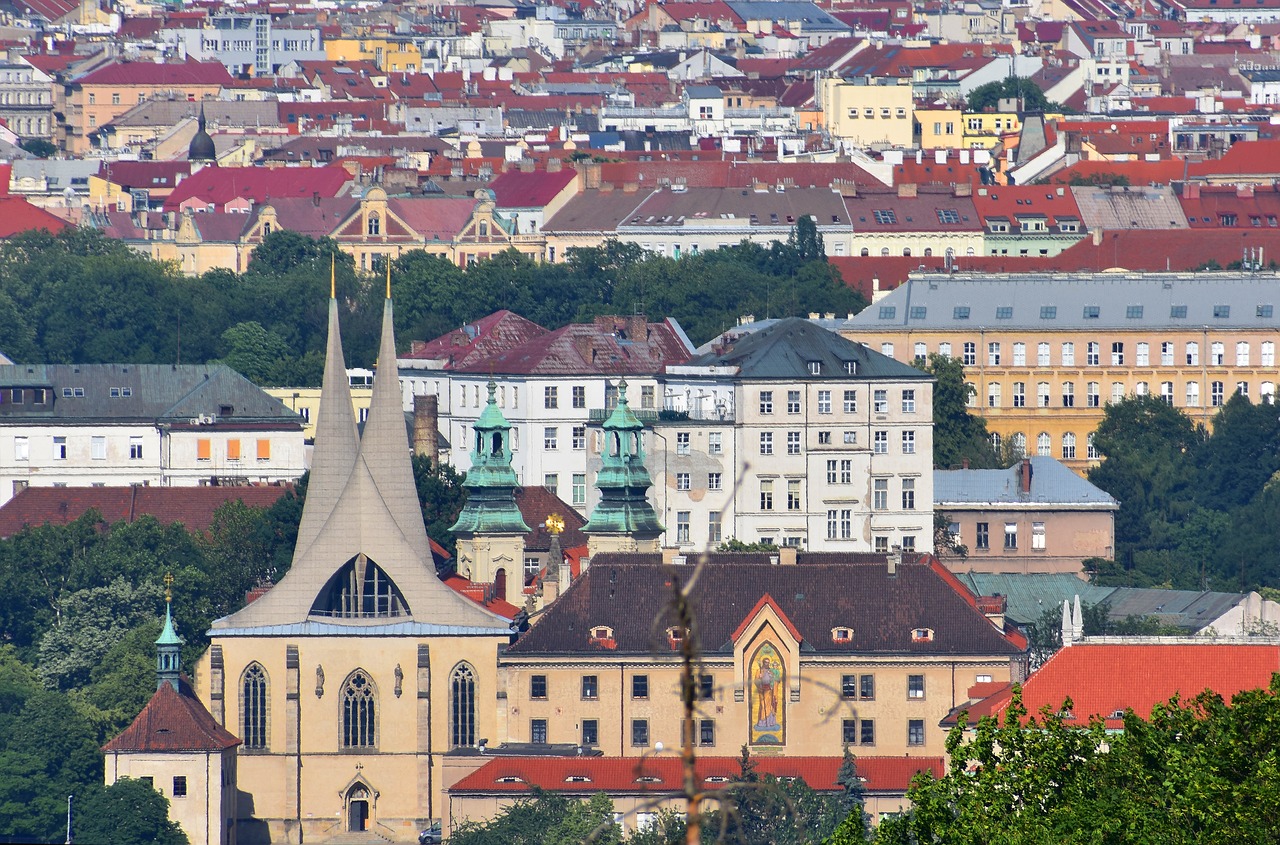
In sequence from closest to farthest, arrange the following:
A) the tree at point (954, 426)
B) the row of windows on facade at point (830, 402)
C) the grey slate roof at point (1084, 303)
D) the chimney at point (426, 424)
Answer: the row of windows on facade at point (830, 402) < the chimney at point (426, 424) < the tree at point (954, 426) < the grey slate roof at point (1084, 303)

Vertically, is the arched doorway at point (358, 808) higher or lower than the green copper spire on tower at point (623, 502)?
lower

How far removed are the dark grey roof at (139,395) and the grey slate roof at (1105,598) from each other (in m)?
37.8

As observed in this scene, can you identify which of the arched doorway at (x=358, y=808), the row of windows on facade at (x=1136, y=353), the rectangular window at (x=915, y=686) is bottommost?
the arched doorway at (x=358, y=808)

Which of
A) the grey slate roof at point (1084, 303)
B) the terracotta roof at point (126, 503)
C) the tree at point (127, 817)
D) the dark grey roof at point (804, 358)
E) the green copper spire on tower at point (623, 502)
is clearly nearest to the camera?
the tree at point (127, 817)

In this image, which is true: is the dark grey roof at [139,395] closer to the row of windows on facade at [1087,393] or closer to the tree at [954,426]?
the tree at [954,426]

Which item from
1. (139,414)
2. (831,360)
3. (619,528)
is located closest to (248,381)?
(139,414)

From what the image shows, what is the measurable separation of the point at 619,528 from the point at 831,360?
2796 cm

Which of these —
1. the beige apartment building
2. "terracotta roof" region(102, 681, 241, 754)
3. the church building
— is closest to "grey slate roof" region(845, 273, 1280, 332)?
the beige apartment building

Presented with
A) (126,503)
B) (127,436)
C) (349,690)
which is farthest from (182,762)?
(127,436)

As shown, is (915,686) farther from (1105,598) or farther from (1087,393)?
(1087,393)

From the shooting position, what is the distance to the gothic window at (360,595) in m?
116

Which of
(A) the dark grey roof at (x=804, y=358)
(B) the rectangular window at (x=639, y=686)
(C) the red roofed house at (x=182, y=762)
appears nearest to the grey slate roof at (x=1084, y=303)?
(A) the dark grey roof at (x=804, y=358)

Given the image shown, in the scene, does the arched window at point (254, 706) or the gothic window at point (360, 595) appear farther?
the gothic window at point (360, 595)

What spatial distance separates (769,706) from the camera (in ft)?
369
